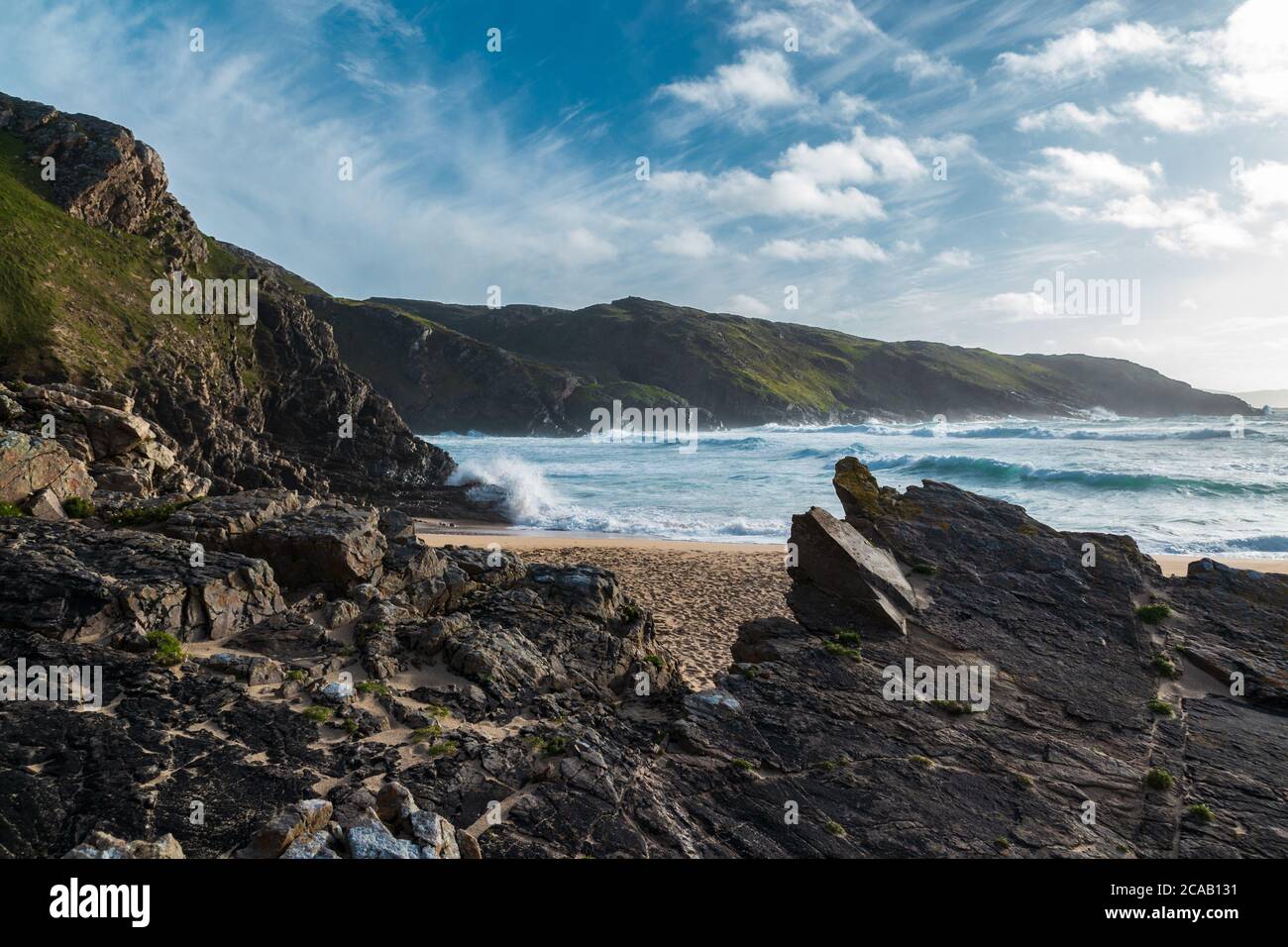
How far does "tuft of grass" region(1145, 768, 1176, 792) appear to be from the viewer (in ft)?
28.9

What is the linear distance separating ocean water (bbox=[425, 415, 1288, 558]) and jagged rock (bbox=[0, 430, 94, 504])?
23512 mm

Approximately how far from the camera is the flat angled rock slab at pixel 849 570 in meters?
12.6

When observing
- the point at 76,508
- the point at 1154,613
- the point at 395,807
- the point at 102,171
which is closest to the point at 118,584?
the point at 76,508

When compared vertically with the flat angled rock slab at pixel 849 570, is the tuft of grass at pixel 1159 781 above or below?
below

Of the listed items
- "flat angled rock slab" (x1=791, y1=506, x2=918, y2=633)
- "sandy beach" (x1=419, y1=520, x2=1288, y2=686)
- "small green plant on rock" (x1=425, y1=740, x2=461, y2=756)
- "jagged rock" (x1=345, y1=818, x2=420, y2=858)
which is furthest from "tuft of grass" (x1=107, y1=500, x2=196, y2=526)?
"flat angled rock slab" (x1=791, y1=506, x2=918, y2=633)

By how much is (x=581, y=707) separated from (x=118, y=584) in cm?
686

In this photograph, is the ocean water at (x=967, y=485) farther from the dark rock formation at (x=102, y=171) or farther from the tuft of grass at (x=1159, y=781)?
the dark rock formation at (x=102, y=171)

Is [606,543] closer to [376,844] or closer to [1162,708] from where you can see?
[1162,708]

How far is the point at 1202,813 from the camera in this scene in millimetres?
8281

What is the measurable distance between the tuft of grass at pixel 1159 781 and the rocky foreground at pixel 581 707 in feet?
0.30

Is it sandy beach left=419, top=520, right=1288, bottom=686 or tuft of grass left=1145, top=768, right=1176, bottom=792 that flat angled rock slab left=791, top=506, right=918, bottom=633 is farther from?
tuft of grass left=1145, top=768, right=1176, bottom=792

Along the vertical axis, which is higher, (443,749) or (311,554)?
(311,554)

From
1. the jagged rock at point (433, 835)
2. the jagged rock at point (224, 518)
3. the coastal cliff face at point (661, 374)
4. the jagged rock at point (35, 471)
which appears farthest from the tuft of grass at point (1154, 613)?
the coastal cliff face at point (661, 374)
